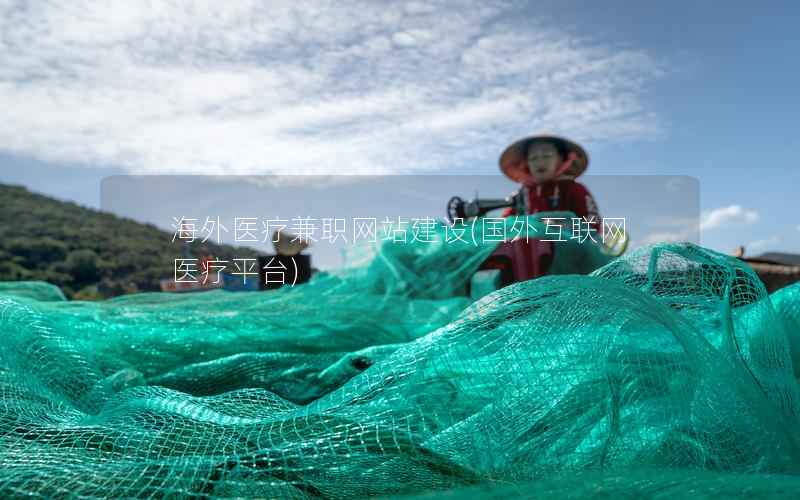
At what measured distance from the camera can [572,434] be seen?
0.93 meters

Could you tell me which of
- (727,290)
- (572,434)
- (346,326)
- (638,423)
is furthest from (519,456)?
(346,326)

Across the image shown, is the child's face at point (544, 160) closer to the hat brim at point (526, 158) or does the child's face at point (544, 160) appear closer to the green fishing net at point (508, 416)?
the hat brim at point (526, 158)

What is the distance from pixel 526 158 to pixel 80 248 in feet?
48.0

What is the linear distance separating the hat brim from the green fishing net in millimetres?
3238

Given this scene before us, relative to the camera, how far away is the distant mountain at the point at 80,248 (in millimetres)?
13266

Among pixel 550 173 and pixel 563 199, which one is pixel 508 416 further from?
pixel 550 173

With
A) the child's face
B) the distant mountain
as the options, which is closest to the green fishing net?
the child's face

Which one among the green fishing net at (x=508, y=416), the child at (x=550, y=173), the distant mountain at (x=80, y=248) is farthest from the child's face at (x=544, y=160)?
the distant mountain at (x=80, y=248)

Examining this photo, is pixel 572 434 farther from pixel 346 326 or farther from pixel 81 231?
pixel 81 231

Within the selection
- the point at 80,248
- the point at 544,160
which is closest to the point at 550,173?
the point at 544,160

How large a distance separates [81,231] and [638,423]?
1963 cm

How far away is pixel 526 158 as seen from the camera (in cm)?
453

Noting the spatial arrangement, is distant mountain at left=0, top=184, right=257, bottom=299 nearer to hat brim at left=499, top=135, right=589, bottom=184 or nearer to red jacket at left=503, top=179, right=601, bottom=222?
hat brim at left=499, top=135, right=589, bottom=184

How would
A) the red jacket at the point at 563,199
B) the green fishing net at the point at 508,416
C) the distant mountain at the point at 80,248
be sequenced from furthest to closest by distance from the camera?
the distant mountain at the point at 80,248, the red jacket at the point at 563,199, the green fishing net at the point at 508,416
